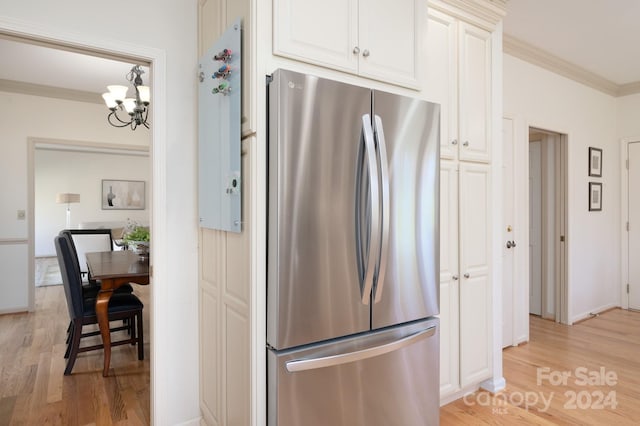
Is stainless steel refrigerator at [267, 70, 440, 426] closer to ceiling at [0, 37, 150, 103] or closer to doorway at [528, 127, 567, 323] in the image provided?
ceiling at [0, 37, 150, 103]

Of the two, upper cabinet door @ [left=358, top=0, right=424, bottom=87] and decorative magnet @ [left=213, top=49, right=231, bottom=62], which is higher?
upper cabinet door @ [left=358, top=0, right=424, bottom=87]

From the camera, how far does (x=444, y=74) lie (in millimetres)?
2289

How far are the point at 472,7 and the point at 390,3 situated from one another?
2.94 ft

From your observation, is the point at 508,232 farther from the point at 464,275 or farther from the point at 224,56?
the point at 224,56

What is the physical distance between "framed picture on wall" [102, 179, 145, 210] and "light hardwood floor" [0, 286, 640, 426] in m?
5.89

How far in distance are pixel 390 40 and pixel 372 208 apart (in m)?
0.86

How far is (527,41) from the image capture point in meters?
→ 3.48

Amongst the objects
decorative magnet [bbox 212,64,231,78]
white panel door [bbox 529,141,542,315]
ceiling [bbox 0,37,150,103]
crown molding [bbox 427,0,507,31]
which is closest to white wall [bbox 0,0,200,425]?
decorative magnet [bbox 212,64,231,78]

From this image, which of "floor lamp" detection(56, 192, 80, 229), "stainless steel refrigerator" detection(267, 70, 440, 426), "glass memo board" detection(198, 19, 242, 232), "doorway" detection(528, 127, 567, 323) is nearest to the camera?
"stainless steel refrigerator" detection(267, 70, 440, 426)

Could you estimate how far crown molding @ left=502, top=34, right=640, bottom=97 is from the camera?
347 cm

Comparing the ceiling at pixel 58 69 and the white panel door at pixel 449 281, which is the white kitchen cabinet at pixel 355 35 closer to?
the white panel door at pixel 449 281

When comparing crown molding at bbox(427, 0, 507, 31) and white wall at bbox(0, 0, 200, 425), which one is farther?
crown molding at bbox(427, 0, 507, 31)

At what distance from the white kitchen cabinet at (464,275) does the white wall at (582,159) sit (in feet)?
5.15

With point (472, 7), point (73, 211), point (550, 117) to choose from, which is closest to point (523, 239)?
point (550, 117)
